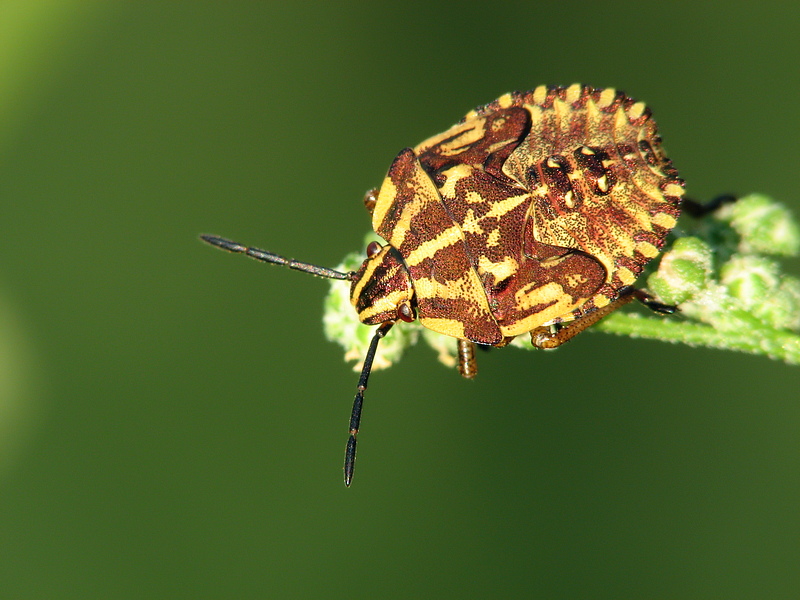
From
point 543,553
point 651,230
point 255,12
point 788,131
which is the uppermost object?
point 255,12

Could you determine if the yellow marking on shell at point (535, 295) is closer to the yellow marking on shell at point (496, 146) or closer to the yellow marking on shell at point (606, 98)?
the yellow marking on shell at point (496, 146)

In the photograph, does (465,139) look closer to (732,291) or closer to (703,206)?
(703,206)

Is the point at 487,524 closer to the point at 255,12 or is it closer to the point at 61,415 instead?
the point at 61,415

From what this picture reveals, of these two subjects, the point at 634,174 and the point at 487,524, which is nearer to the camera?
the point at 634,174

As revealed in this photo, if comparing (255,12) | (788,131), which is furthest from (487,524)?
(255,12)

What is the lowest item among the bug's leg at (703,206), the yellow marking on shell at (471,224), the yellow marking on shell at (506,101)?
the yellow marking on shell at (471,224)

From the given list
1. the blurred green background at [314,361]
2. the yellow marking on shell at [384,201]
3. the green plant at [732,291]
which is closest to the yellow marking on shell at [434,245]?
the yellow marking on shell at [384,201]
